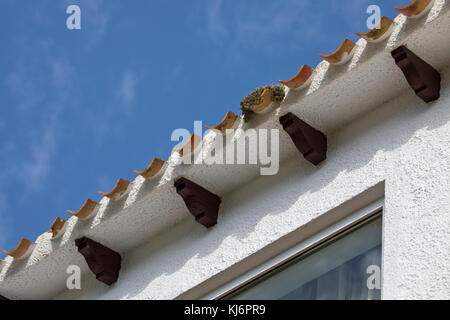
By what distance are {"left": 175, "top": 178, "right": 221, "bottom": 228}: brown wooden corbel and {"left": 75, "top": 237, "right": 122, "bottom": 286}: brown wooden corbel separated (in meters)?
0.67

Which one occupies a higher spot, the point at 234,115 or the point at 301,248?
the point at 234,115

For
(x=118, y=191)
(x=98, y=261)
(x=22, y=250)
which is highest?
(x=118, y=191)

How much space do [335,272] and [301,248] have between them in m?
0.30

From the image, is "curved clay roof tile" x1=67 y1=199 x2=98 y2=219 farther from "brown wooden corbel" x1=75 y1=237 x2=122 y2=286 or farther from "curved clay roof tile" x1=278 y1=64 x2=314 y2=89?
"curved clay roof tile" x1=278 y1=64 x2=314 y2=89

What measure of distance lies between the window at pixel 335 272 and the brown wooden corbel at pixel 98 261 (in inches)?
41.3

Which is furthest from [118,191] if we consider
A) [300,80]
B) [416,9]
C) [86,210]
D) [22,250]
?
[416,9]

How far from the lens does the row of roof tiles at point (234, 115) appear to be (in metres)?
4.13

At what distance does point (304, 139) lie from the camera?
4.53 meters

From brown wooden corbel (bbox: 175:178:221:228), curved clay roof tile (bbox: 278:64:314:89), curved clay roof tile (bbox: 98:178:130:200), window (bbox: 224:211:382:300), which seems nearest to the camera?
window (bbox: 224:211:382:300)

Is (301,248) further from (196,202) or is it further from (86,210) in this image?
(86,210)

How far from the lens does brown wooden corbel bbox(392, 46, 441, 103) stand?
4184 millimetres

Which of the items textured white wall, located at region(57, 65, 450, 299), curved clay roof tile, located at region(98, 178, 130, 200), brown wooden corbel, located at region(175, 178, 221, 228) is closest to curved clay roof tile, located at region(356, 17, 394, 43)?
textured white wall, located at region(57, 65, 450, 299)

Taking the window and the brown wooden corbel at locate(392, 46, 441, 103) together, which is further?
the brown wooden corbel at locate(392, 46, 441, 103)
